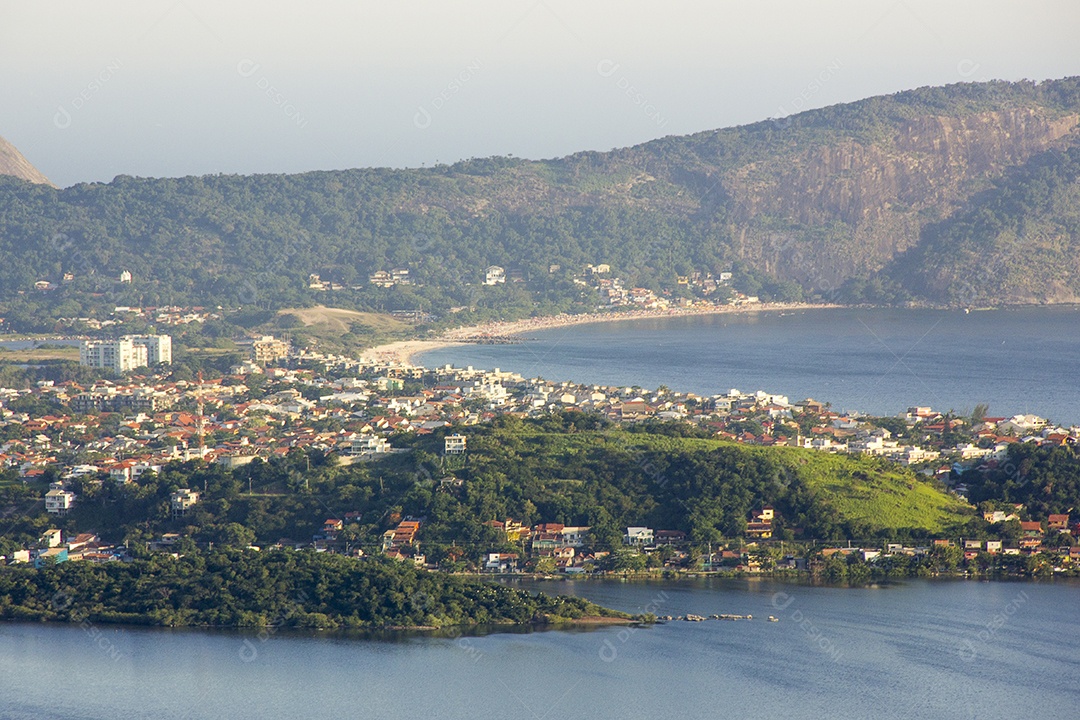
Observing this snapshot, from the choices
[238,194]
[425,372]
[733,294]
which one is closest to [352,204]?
[238,194]

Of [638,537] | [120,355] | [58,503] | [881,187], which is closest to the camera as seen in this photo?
[638,537]

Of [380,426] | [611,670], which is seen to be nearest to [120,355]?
[380,426]

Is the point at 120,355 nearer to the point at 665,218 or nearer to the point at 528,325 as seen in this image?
the point at 528,325

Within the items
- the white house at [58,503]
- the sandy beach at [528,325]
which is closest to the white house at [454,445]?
the white house at [58,503]

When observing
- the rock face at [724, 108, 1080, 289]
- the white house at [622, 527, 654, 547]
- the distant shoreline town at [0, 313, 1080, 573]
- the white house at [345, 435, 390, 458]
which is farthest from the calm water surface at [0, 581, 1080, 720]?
the rock face at [724, 108, 1080, 289]

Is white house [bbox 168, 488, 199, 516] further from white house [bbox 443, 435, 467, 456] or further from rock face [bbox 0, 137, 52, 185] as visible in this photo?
rock face [bbox 0, 137, 52, 185]

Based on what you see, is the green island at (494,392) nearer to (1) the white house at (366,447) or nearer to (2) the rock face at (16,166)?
(1) the white house at (366,447)

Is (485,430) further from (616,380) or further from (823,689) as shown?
(616,380)
